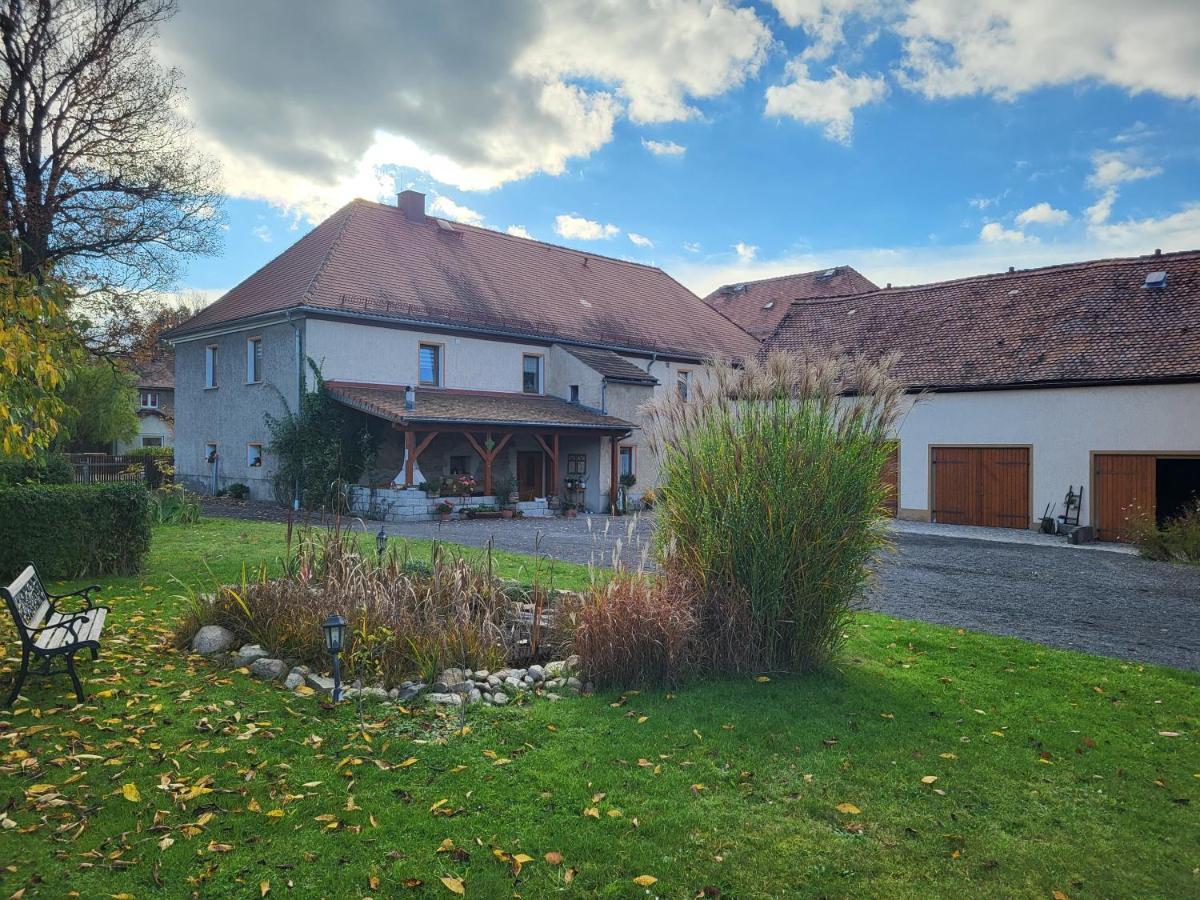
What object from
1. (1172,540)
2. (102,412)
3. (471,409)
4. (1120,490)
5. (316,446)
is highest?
(102,412)

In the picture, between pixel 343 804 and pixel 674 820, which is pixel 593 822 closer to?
pixel 674 820

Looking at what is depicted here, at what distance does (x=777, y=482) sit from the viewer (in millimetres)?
6066

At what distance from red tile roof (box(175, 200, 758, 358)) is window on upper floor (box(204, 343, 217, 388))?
2.74 ft

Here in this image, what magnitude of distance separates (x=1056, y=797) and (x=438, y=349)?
21.4m

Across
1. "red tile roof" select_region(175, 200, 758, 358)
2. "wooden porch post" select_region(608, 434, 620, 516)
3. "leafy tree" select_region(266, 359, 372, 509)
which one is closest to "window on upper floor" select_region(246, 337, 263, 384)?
"red tile roof" select_region(175, 200, 758, 358)

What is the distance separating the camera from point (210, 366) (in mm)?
25500

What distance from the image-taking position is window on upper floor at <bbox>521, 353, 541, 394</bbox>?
26.2 metres

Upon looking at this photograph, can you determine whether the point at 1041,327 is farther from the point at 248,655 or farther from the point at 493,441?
the point at 248,655

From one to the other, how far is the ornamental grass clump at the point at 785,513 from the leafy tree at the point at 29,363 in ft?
16.9

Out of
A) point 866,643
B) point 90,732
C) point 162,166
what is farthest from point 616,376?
point 90,732

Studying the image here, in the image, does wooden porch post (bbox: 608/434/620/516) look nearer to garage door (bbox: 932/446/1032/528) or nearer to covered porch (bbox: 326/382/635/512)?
covered porch (bbox: 326/382/635/512)

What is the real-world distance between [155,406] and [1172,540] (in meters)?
52.5

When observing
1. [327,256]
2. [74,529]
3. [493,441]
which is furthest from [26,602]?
[327,256]

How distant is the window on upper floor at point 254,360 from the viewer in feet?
75.8
